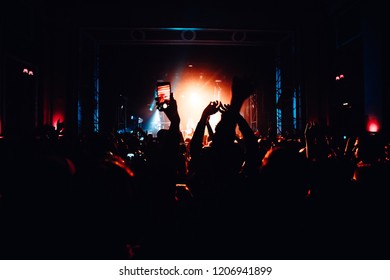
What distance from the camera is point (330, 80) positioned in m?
11.8

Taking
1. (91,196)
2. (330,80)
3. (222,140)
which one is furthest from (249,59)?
(91,196)

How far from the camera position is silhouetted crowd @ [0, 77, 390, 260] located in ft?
4.88

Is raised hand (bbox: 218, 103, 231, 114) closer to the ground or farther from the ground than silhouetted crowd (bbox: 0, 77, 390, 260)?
farther from the ground

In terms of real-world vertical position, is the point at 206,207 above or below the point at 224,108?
below

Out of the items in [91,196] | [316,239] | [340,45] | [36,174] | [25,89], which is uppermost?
[340,45]

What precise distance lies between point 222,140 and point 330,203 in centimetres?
82

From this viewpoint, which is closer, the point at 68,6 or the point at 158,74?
the point at 68,6

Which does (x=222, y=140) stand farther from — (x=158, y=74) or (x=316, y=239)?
(x=158, y=74)

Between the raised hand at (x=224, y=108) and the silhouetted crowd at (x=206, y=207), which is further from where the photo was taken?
the raised hand at (x=224, y=108)

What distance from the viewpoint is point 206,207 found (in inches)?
76.2

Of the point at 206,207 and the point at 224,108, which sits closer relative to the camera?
the point at 206,207

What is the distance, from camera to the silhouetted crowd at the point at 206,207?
1.49 metres

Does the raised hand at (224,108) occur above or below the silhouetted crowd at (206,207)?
above

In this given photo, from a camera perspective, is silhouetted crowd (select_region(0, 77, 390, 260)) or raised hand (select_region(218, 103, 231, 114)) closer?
silhouetted crowd (select_region(0, 77, 390, 260))
